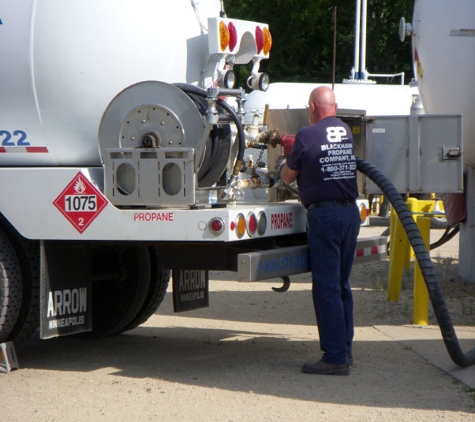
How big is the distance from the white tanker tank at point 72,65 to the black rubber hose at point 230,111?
0.27 meters

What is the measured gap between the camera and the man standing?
596 centimetres

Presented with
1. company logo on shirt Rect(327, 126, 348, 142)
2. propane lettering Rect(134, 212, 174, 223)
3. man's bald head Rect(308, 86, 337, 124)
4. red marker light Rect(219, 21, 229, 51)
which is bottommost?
propane lettering Rect(134, 212, 174, 223)

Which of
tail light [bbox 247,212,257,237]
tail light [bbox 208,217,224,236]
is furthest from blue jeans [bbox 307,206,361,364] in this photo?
tail light [bbox 208,217,224,236]

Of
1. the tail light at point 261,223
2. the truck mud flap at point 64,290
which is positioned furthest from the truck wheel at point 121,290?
the tail light at point 261,223

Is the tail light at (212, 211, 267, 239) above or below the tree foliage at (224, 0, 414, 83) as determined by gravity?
below

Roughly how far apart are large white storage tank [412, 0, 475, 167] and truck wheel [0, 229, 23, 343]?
439 cm

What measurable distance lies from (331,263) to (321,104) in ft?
3.45

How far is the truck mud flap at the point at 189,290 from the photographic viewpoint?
6.91 meters

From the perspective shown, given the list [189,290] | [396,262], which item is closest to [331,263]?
[189,290]

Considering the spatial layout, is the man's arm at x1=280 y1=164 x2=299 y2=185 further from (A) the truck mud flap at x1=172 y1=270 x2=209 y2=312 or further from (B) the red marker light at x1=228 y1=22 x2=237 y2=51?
(A) the truck mud flap at x1=172 y1=270 x2=209 y2=312

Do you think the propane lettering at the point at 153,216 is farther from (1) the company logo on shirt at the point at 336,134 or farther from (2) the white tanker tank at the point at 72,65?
(1) the company logo on shirt at the point at 336,134

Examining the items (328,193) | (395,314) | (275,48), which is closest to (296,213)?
(328,193)

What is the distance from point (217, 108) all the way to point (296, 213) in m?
0.91

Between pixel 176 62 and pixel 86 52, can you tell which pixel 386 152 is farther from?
pixel 86 52
